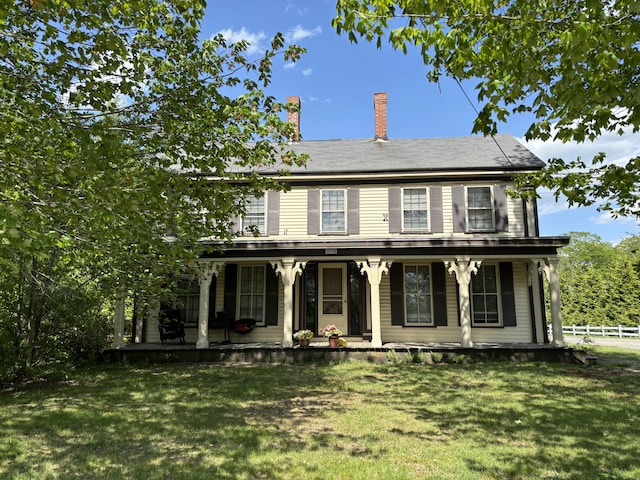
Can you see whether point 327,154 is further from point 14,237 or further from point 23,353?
point 14,237

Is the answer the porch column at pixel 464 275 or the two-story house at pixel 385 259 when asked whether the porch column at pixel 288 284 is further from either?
the porch column at pixel 464 275

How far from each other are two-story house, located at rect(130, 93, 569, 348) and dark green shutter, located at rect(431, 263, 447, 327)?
0.10 feet

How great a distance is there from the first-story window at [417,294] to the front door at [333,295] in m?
2.02

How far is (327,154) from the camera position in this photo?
15.7 m

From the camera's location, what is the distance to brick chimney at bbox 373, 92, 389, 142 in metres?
16.7

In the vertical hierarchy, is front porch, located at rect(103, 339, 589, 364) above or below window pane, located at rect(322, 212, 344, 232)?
below

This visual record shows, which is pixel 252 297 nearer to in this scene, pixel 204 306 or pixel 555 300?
pixel 204 306

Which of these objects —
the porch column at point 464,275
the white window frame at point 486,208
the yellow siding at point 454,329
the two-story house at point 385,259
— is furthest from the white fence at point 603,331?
the porch column at point 464,275

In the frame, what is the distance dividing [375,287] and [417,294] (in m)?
2.07

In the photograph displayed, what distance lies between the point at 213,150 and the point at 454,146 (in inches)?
429

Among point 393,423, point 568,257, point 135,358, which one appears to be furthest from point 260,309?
point 568,257

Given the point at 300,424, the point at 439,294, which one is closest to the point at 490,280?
the point at 439,294

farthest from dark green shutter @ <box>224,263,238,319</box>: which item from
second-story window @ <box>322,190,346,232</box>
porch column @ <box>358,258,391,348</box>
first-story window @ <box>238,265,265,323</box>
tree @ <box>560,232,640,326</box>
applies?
tree @ <box>560,232,640,326</box>

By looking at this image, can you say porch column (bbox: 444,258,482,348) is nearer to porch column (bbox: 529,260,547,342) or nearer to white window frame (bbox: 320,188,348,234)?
porch column (bbox: 529,260,547,342)
